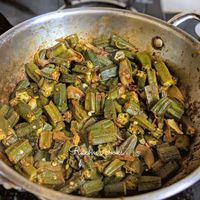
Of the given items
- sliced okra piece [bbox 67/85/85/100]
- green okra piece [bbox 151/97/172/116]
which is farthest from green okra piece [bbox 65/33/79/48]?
green okra piece [bbox 151/97/172/116]

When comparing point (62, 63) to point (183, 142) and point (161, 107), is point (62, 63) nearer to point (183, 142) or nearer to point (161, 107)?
point (161, 107)

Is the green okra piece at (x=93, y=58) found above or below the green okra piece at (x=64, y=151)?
above

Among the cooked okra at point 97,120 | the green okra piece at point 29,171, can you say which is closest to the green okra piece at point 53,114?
the cooked okra at point 97,120

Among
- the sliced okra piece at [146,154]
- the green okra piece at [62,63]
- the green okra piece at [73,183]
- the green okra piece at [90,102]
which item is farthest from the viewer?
the green okra piece at [62,63]

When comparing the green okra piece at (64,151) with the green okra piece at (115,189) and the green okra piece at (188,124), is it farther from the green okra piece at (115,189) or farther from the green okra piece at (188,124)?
the green okra piece at (188,124)

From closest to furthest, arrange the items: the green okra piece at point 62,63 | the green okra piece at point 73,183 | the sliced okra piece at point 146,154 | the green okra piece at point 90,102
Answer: the green okra piece at point 73,183, the sliced okra piece at point 146,154, the green okra piece at point 90,102, the green okra piece at point 62,63

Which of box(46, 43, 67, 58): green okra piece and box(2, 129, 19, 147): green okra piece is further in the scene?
box(46, 43, 67, 58): green okra piece

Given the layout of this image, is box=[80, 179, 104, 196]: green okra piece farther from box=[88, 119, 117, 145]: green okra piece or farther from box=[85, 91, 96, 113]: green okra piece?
box=[85, 91, 96, 113]: green okra piece

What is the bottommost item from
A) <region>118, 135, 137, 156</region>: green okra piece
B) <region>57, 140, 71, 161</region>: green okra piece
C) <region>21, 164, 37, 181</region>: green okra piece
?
<region>118, 135, 137, 156</region>: green okra piece
